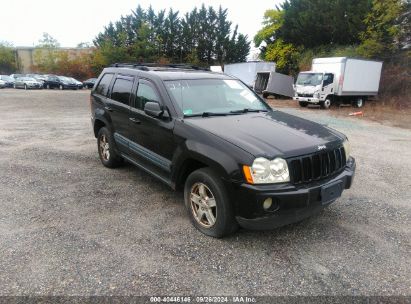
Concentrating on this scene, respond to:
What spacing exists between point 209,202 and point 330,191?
1.27 metres

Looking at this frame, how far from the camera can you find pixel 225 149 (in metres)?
3.38

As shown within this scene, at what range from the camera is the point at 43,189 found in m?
5.11

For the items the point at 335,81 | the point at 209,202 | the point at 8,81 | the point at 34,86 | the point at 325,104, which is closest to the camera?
the point at 209,202

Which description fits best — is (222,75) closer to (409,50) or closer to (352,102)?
(352,102)

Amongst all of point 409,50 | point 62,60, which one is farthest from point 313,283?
point 62,60

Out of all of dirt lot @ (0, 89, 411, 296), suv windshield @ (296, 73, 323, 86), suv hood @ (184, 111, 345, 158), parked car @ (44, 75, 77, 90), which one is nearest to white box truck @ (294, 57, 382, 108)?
suv windshield @ (296, 73, 323, 86)

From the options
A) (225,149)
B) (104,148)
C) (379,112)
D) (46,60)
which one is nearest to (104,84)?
(104,148)

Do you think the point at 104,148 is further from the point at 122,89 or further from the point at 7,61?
the point at 7,61

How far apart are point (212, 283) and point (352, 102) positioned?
21085mm

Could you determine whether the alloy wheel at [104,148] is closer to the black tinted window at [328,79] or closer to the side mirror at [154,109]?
the side mirror at [154,109]

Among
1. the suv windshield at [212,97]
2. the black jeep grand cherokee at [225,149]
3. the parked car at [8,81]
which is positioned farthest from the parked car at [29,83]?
the suv windshield at [212,97]

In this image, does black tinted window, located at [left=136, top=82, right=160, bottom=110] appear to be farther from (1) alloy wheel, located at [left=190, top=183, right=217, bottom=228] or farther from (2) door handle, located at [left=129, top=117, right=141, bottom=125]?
(1) alloy wheel, located at [left=190, top=183, right=217, bottom=228]

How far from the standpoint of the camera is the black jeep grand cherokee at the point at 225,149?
3.24 metres

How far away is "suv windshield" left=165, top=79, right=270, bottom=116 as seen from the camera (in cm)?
429
